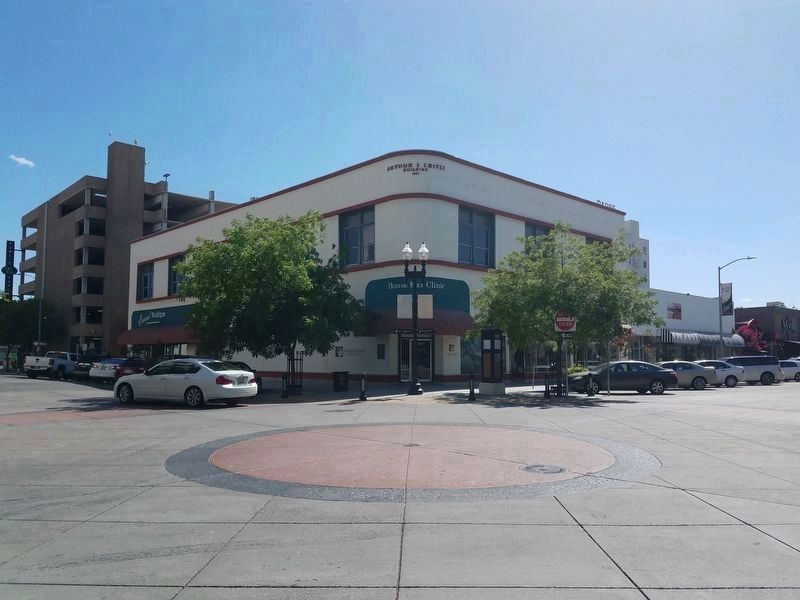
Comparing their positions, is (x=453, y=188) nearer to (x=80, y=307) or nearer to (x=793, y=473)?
(x=793, y=473)

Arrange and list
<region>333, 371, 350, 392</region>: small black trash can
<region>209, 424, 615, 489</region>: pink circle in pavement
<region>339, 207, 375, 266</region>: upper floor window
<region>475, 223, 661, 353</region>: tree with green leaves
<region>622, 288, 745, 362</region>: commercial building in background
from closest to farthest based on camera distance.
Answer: <region>209, 424, 615, 489</region>: pink circle in pavement < <region>475, 223, 661, 353</region>: tree with green leaves < <region>333, 371, 350, 392</region>: small black trash can < <region>339, 207, 375, 266</region>: upper floor window < <region>622, 288, 745, 362</region>: commercial building in background

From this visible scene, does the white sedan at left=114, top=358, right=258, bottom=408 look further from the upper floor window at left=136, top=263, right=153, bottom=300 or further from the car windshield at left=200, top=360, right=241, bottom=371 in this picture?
the upper floor window at left=136, top=263, right=153, bottom=300

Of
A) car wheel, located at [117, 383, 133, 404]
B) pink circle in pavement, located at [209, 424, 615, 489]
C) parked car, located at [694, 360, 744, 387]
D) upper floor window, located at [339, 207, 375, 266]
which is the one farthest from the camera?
parked car, located at [694, 360, 744, 387]

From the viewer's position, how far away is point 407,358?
33.0m

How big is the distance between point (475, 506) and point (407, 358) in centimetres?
2524

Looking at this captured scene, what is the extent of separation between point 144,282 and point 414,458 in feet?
164

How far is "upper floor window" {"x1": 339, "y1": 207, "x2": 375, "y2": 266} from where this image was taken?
114 feet

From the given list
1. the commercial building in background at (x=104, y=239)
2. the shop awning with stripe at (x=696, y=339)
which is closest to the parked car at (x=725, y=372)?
the shop awning with stripe at (x=696, y=339)

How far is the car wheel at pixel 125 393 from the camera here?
2244cm

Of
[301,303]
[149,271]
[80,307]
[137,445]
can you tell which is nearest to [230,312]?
[301,303]

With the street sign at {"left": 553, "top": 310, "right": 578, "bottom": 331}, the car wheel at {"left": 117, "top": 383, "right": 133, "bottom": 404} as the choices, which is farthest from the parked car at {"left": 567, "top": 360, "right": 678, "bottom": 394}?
the car wheel at {"left": 117, "top": 383, "right": 133, "bottom": 404}

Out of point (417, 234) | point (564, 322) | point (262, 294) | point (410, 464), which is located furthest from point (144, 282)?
point (410, 464)

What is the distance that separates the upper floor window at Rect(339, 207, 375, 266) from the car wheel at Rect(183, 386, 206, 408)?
14.7 m

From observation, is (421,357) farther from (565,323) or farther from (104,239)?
(104,239)
